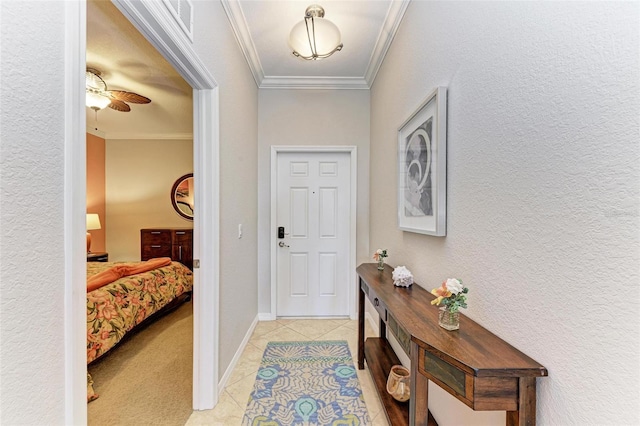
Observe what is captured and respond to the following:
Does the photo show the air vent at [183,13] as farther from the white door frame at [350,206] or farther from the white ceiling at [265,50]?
the white door frame at [350,206]

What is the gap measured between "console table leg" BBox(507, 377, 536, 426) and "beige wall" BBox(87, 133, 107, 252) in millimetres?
5518

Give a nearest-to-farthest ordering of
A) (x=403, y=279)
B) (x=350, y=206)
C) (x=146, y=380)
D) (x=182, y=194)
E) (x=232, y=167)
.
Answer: (x=403, y=279) < (x=146, y=380) < (x=232, y=167) < (x=350, y=206) < (x=182, y=194)

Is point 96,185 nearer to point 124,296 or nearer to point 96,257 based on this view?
point 96,257

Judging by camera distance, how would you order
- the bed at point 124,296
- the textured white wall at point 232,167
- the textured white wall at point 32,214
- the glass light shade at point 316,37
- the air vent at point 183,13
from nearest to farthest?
the textured white wall at point 32,214, the air vent at point 183,13, the textured white wall at point 232,167, the glass light shade at point 316,37, the bed at point 124,296

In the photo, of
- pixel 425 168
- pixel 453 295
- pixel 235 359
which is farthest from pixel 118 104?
pixel 453 295

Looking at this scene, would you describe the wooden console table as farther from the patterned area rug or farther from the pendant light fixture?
the pendant light fixture

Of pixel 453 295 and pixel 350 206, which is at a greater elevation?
pixel 350 206

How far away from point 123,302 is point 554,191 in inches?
117

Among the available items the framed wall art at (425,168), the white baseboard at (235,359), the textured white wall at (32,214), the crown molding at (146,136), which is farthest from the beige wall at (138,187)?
the textured white wall at (32,214)

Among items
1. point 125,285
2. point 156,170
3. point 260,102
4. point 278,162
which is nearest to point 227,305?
point 125,285

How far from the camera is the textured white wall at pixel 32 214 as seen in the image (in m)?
0.60

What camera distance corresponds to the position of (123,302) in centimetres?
236

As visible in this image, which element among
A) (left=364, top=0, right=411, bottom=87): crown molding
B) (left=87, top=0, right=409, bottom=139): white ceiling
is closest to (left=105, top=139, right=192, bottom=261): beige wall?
(left=87, top=0, right=409, bottom=139): white ceiling

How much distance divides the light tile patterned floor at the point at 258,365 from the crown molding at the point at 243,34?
8.61ft
